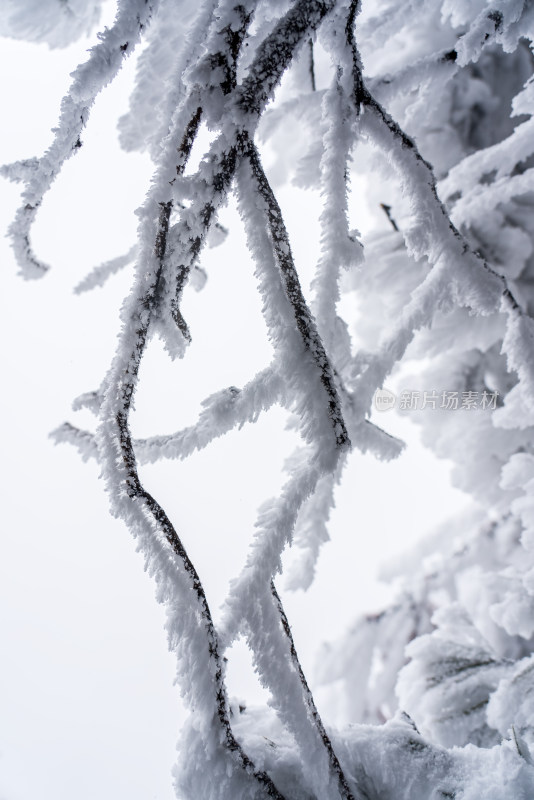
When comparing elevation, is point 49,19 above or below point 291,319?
above

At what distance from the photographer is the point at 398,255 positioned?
2414mm

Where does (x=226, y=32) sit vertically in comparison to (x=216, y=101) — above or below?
above

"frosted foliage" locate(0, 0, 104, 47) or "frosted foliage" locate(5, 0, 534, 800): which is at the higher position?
"frosted foliage" locate(0, 0, 104, 47)

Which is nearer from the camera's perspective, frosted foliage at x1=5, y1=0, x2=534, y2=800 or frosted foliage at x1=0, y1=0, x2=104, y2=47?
frosted foliage at x1=5, y1=0, x2=534, y2=800

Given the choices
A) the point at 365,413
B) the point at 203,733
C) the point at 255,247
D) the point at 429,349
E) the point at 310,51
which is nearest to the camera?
the point at 203,733

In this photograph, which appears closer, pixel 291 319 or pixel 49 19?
pixel 291 319

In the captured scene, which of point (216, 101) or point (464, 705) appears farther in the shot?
point (464, 705)

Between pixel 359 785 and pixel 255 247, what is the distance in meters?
1.09

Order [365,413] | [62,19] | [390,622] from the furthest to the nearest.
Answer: [390,622] → [62,19] → [365,413]

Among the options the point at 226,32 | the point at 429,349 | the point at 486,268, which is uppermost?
the point at 429,349

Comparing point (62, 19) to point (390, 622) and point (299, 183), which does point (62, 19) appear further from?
point (390, 622)

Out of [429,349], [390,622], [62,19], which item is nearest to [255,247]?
[62,19]

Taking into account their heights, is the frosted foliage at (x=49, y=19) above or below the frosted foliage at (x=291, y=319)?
above

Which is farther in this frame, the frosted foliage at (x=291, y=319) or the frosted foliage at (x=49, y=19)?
the frosted foliage at (x=49, y=19)
